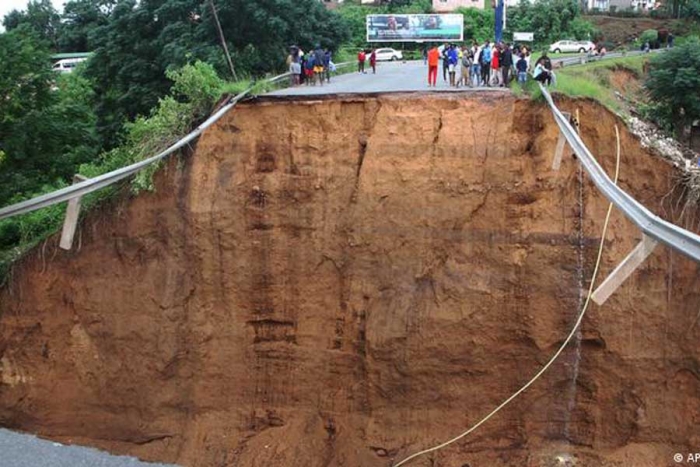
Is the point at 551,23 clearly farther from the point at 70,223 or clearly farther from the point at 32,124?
the point at 70,223

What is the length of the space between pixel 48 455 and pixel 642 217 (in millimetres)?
10805

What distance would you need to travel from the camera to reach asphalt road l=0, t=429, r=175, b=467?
12906 millimetres

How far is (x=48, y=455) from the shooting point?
13.2 m

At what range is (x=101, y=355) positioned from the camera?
45.0ft

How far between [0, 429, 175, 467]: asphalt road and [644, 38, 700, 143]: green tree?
13.8 meters

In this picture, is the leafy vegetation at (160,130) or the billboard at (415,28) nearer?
the leafy vegetation at (160,130)

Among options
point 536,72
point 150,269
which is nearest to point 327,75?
point 536,72

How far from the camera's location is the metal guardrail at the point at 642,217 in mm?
5750

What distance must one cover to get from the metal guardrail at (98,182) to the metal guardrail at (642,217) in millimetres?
5842

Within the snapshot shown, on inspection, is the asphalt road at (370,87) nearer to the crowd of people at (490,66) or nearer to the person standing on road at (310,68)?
the person standing on road at (310,68)

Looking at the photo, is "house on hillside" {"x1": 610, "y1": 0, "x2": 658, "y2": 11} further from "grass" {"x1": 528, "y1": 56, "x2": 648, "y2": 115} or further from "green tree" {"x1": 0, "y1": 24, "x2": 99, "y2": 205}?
"green tree" {"x1": 0, "y1": 24, "x2": 99, "y2": 205}

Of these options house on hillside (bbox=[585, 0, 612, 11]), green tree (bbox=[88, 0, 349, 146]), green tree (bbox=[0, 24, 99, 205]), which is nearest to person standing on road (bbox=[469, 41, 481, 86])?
green tree (bbox=[88, 0, 349, 146])

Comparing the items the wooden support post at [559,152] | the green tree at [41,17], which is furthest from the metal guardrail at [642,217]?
the green tree at [41,17]

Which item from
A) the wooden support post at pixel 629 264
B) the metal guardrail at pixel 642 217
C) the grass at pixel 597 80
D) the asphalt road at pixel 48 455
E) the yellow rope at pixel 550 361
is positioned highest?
the grass at pixel 597 80
